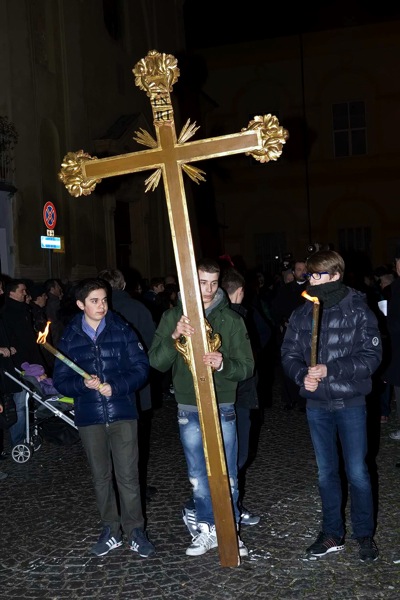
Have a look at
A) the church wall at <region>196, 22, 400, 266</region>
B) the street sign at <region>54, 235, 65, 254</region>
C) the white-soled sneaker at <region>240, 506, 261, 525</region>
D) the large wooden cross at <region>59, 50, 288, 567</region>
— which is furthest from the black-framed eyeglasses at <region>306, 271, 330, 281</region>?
the church wall at <region>196, 22, 400, 266</region>

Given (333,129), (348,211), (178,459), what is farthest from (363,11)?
(178,459)

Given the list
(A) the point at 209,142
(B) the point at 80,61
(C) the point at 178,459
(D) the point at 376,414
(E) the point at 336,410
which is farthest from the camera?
(B) the point at 80,61

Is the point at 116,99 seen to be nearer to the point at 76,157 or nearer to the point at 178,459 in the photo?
the point at 178,459

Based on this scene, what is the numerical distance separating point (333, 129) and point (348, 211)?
9.97ft

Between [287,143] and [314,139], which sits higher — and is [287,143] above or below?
below

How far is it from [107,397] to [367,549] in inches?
76.1

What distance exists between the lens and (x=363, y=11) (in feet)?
91.9

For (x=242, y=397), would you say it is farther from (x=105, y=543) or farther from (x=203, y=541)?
(x=105, y=543)

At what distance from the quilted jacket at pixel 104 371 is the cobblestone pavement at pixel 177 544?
970 mm

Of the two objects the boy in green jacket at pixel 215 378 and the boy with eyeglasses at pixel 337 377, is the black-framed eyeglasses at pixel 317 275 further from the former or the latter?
the boy in green jacket at pixel 215 378

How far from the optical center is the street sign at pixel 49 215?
52.0 feet

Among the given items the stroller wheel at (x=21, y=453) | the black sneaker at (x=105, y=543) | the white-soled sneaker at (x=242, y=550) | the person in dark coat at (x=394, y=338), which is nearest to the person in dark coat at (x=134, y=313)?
the stroller wheel at (x=21, y=453)

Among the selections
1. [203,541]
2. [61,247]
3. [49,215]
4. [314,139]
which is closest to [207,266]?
[203,541]

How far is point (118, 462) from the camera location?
540 centimetres
